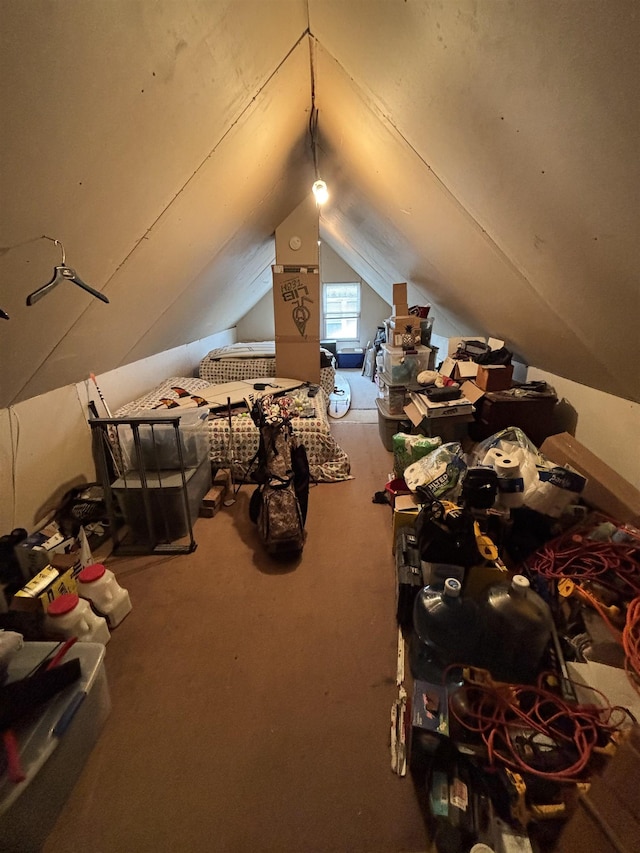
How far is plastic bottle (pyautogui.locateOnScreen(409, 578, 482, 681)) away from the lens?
138cm

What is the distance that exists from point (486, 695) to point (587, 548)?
829 mm

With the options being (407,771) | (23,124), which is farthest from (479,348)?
(23,124)

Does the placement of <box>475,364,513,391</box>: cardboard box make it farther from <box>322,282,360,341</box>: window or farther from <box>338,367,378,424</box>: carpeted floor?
<box>322,282,360,341</box>: window

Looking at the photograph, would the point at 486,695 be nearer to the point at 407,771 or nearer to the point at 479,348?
the point at 407,771

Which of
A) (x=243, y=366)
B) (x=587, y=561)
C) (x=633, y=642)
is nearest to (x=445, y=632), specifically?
(x=633, y=642)

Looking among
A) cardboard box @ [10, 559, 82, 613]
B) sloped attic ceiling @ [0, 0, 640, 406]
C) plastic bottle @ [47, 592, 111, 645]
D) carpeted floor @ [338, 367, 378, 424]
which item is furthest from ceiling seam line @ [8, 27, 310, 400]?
carpeted floor @ [338, 367, 378, 424]

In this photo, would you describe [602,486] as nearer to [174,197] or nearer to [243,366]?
[174,197]

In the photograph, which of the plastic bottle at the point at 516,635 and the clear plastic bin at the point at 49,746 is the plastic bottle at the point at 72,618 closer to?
the clear plastic bin at the point at 49,746

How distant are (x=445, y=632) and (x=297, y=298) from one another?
10.2 feet

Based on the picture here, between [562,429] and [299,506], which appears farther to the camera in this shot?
[562,429]

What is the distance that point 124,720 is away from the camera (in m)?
1.29

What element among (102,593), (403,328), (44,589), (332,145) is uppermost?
(332,145)

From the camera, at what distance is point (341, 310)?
21.9 feet

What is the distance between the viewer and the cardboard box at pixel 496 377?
254 centimetres
